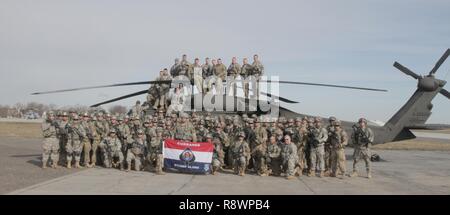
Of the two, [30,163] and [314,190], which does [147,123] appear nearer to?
[30,163]

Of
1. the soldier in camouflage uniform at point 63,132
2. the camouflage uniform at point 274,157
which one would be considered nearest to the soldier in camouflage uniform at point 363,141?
the camouflage uniform at point 274,157

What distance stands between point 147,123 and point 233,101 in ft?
11.7

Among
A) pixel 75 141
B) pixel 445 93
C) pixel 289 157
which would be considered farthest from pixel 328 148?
pixel 445 93

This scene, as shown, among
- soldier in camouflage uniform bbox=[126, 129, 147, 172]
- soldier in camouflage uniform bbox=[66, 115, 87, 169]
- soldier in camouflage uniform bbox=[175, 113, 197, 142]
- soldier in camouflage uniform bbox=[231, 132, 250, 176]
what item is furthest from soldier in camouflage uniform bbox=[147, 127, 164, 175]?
soldier in camouflage uniform bbox=[231, 132, 250, 176]

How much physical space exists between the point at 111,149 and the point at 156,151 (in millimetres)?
1435

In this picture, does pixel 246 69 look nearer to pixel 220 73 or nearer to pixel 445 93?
pixel 220 73

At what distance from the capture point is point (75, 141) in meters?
12.0

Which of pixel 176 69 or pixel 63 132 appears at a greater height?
pixel 176 69

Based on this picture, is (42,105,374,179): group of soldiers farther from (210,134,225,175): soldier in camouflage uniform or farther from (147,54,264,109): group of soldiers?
(147,54,264,109): group of soldiers

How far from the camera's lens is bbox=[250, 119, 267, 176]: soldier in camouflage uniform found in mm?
11789

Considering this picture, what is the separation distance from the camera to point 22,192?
773 centimetres

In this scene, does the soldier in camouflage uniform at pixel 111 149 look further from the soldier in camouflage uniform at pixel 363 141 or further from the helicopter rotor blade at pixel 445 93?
the helicopter rotor blade at pixel 445 93
